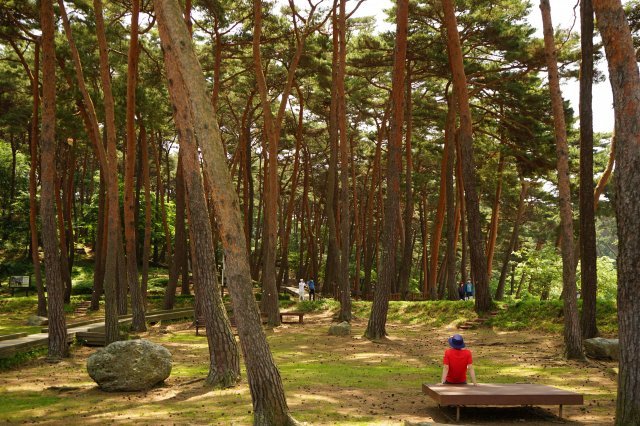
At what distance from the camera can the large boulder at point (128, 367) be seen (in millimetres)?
10781

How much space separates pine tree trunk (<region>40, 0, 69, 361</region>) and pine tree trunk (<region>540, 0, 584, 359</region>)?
11.8m

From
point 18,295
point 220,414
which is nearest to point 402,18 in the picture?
point 220,414

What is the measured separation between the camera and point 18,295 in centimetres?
3241

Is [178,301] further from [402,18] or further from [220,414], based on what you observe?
[220,414]

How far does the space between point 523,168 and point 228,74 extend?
14.1 metres

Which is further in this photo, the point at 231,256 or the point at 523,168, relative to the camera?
the point at 523,168

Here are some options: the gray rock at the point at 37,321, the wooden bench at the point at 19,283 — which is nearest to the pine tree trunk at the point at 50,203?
the gray rock at the point at 37,321

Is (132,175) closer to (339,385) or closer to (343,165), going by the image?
(343,165)

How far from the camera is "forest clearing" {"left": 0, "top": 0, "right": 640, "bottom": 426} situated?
7801 millimetres

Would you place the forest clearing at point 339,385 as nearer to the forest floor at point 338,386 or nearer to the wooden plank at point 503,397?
the forest floor at point 338,386

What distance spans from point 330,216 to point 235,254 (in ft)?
61.1

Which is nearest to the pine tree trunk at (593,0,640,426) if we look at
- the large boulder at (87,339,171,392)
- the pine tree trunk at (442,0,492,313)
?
the large boulder at (87,339,171,392)

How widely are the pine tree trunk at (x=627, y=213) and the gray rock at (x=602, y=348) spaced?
299 inches

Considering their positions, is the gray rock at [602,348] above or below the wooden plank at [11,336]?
above
